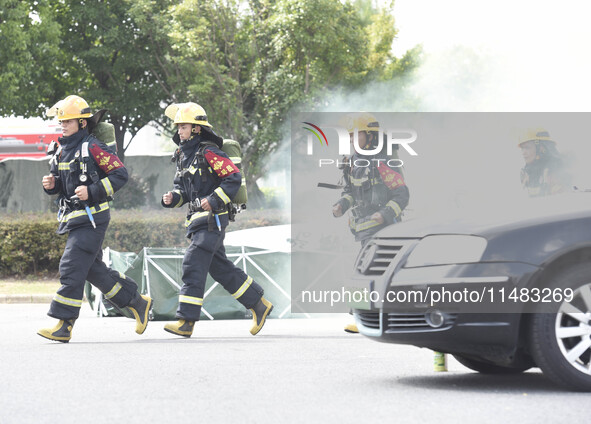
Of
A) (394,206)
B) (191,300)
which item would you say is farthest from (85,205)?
(394,206)

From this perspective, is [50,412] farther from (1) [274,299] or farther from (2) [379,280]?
(1) [274,299]

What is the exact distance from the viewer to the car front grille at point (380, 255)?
573 centimetres

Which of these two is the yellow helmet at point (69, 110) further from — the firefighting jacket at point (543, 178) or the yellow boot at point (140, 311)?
the firefighting jacket at point (543, 178)

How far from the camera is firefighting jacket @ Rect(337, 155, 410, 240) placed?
901cm

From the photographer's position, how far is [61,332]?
8195 mm

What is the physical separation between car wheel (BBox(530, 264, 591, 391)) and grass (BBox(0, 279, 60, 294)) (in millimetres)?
10393

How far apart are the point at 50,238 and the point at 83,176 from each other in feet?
28.1

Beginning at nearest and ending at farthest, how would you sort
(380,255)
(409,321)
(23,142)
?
(409,321), (380,255), (23,142)

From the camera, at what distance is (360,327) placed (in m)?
6.03

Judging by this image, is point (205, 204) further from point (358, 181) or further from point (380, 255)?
point (380, 255)

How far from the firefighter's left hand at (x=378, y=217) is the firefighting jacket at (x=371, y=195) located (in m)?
0.02

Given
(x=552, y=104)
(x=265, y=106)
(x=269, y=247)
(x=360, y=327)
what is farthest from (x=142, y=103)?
(x=360, y=327)

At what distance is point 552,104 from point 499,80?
914cm

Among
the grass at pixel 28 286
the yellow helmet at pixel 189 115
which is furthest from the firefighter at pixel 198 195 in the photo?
the grass at pixel 28 286
